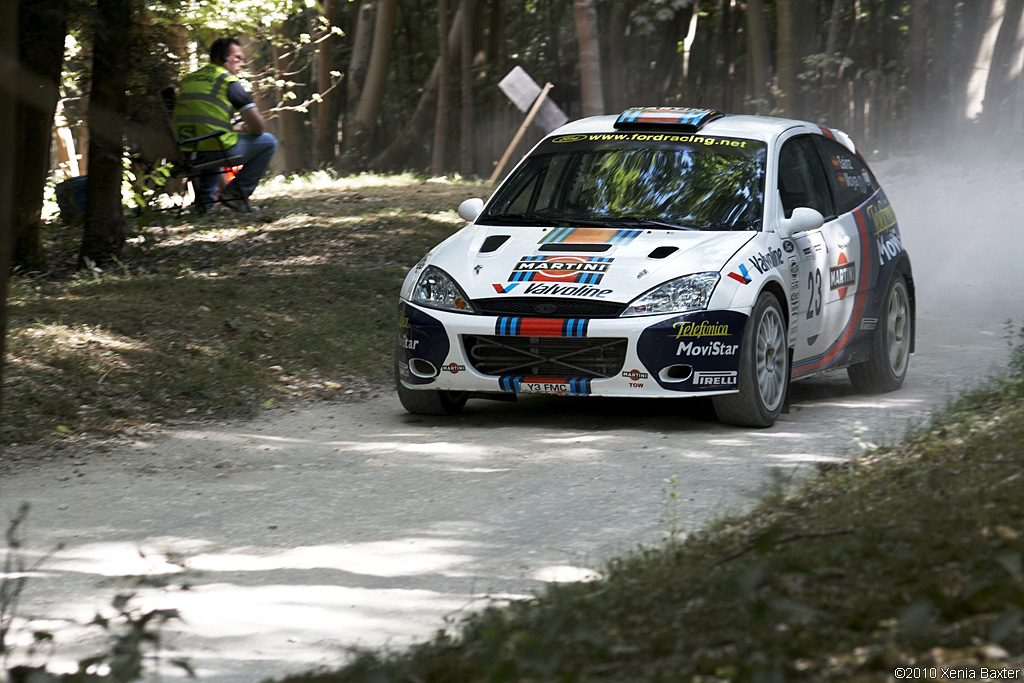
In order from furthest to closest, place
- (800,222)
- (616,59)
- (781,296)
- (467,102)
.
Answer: (616,59) < (467,102) < (800,222) < (781,296)

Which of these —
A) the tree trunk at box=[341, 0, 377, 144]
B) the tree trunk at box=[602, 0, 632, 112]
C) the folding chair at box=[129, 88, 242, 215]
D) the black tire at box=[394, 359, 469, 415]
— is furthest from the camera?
the tree trunk at box=[341, 0, 377, 144]

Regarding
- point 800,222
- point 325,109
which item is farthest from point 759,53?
point 800,222

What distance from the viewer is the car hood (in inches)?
288

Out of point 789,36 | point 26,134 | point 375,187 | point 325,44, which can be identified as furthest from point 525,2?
point 26,134

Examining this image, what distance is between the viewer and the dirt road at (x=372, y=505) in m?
4.54

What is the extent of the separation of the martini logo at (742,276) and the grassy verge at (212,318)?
10.2ft

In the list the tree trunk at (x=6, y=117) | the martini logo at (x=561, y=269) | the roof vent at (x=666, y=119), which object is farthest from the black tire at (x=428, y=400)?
the tree trunk at (x=6, y=117)

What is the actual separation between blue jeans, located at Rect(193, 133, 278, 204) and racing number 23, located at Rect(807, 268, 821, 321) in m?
→ 8.39

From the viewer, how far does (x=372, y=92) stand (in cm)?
2562

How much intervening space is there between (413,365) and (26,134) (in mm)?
6172

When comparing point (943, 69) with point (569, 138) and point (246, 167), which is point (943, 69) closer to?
point (246, 167)

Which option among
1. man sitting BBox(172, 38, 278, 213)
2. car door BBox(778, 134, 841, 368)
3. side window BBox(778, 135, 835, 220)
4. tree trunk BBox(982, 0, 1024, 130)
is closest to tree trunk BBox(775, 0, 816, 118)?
tree trunk BBox(982, 0, 1024, 130)

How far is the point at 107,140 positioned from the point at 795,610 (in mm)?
10286

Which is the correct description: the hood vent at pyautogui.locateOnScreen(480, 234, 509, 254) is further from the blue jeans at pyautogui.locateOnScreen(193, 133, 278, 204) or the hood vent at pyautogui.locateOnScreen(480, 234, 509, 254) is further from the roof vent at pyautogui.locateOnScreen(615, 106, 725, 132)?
the blue jeans at pyautogui.locateOnScreen(193, 133, 278, 204)
